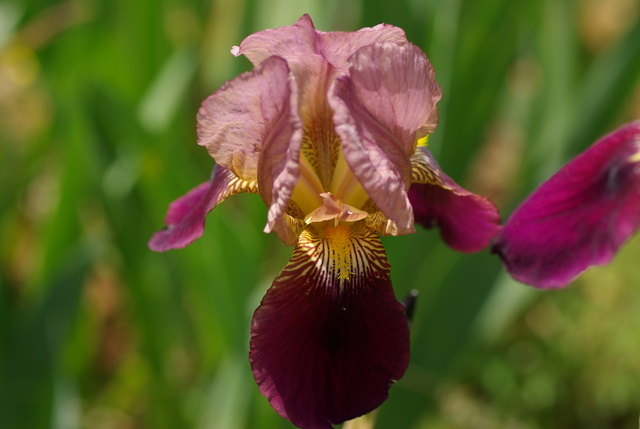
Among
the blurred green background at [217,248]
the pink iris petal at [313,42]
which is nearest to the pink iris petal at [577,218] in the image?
the pink iris petal at [313,42]

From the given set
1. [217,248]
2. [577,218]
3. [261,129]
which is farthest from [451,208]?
[217,248]

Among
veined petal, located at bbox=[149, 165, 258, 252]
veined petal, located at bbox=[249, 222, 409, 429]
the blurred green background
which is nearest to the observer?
veined petal, located at bbox=[249, 222, 409, 429]

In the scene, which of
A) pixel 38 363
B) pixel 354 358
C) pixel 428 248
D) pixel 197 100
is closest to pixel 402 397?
pixel 428 248

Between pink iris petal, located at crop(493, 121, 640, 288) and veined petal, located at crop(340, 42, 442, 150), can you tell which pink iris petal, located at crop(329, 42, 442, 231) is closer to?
veined petal, located at crop(340, 42, 442, 150)

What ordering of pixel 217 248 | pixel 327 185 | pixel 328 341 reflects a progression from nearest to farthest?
pixel 328 341 < pixel 327 185 < pixel 217 248

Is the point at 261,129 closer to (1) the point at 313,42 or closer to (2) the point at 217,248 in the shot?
(1) the point at 313,42

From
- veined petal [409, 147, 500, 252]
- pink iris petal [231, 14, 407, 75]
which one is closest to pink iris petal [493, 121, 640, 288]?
veined petal [409, 147, 500, 252]
